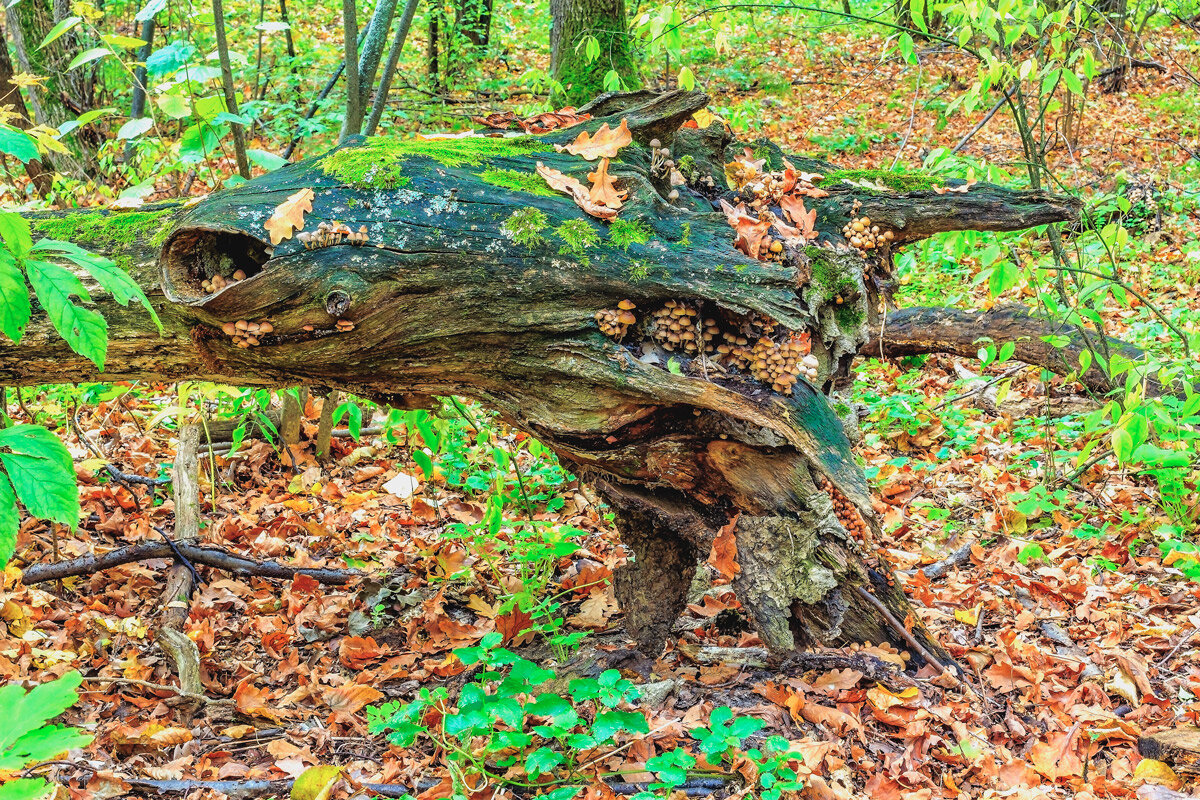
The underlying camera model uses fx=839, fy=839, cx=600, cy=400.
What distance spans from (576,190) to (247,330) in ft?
3.65

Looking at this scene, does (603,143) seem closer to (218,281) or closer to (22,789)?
(218,281)

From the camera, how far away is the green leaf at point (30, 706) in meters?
1.40

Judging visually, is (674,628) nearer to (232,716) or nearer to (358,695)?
(358,695)

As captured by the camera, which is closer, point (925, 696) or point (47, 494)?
point (47, 494)

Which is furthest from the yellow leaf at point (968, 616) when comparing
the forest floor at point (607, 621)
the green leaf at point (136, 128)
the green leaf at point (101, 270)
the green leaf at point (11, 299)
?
the green leaf at point (136, 128)

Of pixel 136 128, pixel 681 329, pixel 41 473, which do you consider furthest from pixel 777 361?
pixel 136 128

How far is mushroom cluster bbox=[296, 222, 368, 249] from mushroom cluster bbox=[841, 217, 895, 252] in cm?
176

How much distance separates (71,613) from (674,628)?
254cm

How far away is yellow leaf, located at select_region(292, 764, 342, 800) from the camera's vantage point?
247cm

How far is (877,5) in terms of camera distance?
15.5 metres

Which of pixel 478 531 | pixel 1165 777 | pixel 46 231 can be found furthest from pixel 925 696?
pixel 46 231

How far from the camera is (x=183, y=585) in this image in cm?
370

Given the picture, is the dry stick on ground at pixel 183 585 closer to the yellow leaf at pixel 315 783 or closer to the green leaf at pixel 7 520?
the yellow leaf at pixel 315 783

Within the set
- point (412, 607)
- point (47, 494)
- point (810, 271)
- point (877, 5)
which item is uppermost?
point (877, 5)
